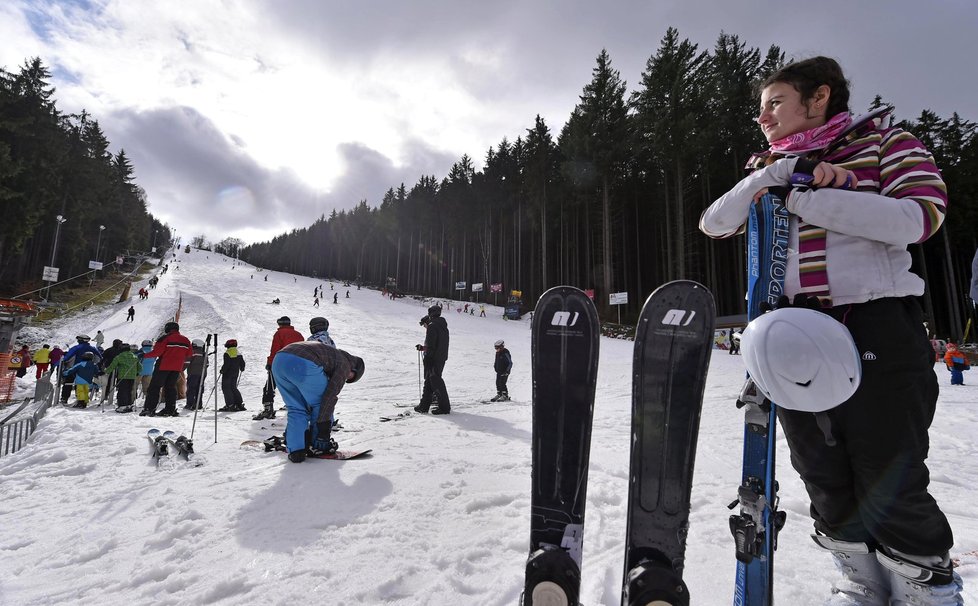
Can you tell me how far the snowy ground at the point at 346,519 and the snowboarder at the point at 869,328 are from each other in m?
0.70

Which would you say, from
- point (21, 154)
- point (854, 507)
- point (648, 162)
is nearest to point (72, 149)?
point (21, 154)

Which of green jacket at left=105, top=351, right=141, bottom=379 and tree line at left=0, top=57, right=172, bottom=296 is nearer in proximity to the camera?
green jacket at left=105, top=351, right=141, bottom=379

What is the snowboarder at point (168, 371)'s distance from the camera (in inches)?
320

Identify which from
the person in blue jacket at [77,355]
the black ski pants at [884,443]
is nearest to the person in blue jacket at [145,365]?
the person in blue jacket at [77,355]

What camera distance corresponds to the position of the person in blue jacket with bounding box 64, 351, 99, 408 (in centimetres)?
949

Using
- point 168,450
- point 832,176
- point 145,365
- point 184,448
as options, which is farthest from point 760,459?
point 145,365

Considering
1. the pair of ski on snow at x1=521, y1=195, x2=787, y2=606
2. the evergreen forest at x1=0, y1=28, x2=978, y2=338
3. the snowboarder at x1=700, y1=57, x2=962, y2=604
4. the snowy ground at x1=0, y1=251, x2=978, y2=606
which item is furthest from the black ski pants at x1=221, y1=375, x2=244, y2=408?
the evergreen forest at x1=0, y1=28, x2=978, y2=338

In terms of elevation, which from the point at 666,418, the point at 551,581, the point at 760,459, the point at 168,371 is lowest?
the point at 168,371

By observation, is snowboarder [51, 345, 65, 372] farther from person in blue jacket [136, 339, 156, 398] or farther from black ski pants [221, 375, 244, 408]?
black ski pants [221, 375, 244, 408]

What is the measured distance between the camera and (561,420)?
1.95 meters

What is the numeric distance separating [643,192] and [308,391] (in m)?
32.7

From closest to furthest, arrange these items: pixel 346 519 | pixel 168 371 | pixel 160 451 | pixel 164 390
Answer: pixel 346 519, pixel 160 451, pixel 164 390, pixel 168 371

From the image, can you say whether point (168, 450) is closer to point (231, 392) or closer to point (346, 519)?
point (346, 519)

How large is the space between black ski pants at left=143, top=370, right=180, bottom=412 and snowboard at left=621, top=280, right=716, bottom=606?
30.9 feet
